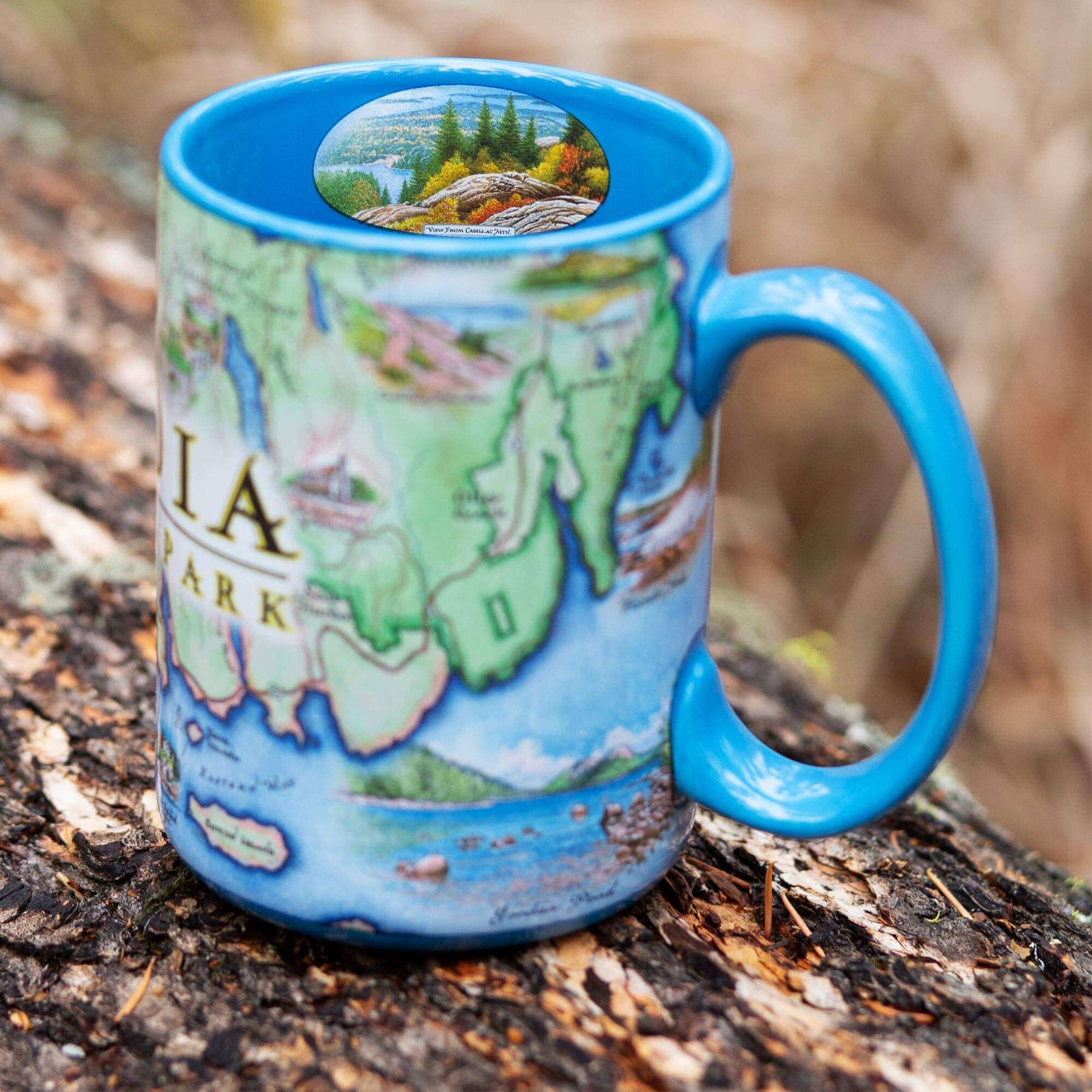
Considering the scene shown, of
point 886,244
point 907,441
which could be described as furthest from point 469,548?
point 886,244

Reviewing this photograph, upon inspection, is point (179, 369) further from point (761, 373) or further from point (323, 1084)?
point (761, 373)

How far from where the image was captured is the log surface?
924 mm

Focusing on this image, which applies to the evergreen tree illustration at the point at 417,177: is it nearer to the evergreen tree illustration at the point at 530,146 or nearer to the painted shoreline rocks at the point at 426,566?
the evergreen tree illustration at the point at 530,146

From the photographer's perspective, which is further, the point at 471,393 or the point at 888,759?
the point at 888,759

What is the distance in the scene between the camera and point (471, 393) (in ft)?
2.62

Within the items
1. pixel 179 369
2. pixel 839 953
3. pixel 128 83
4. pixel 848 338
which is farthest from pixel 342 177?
pixel 128 83

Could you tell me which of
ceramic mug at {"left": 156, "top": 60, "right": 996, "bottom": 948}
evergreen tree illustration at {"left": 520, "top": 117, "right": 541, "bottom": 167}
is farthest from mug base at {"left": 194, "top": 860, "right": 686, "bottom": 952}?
evergreen tree illustration at {"left": 520, "top": 117, "right": 541, "bottom": 167}

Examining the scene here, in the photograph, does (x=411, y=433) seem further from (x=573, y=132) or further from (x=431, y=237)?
(x=573, y=132)

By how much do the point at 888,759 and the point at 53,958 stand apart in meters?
0.61

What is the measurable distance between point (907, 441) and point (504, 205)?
42 centimetres

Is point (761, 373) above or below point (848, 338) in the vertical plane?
below

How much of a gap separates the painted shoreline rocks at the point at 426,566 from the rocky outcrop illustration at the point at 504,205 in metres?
0.25

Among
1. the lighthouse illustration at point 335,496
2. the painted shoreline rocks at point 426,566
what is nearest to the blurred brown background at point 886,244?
the painted shoreline rocks at point 426,566

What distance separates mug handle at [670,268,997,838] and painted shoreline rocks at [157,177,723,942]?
0.10 feet
